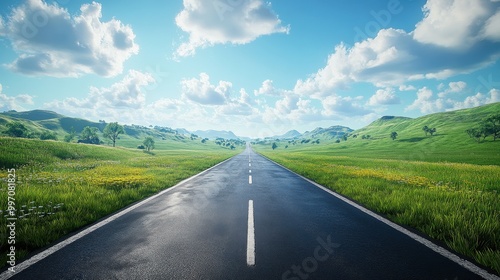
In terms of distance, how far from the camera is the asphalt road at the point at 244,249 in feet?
10.5

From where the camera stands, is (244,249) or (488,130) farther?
(488,130)

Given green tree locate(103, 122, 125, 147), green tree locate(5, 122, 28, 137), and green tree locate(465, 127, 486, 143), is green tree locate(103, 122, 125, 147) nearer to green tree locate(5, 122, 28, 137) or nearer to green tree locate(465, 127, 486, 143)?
green tree locate(5, 122, 28, 137)

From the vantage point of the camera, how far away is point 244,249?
392cm

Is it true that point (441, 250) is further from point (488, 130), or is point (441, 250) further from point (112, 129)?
point (112, 129)

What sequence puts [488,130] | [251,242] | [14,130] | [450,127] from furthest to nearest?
[450,127] → [14,130] → [488,130] → [251,242]

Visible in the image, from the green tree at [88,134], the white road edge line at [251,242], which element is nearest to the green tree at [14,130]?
the green tree at [88,134]

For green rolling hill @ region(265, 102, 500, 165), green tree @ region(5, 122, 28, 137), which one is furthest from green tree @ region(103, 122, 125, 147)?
green rolling hill @ region(265, 102, 500, 165)

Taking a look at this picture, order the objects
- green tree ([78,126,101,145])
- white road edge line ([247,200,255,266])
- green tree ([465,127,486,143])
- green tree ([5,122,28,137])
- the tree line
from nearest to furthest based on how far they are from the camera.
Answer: white road edge line ([247,200,255,266]), the tree line, green tree ([465,127,486,143]), green tree ([5,122,28,137]), green tree ([78,126,101,145])

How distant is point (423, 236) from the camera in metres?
4.62

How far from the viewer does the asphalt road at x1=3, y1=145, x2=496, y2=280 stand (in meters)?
3.20

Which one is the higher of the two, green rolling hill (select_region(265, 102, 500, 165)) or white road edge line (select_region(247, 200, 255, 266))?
green rolling hill (select_region(265, 102, 500, 165))

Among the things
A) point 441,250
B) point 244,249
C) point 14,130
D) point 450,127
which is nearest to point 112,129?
point 14,130

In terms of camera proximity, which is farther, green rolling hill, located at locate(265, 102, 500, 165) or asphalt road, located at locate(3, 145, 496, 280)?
green rolling hill, located at locate(265, 102, 500, 165)

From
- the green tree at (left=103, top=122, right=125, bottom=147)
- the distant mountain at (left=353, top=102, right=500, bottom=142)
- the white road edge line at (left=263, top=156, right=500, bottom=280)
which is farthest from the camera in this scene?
the distant mountain at (left=353, top=102, right=500, bottom=142)
